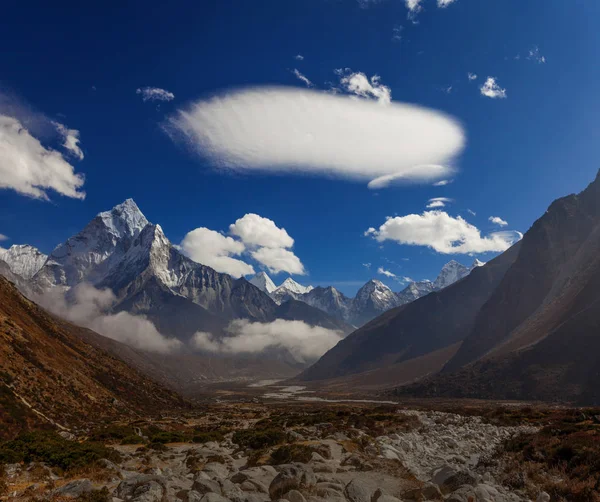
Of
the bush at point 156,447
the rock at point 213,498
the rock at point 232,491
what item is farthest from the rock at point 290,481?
the bush at point 156,447

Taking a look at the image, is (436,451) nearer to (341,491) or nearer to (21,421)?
(341,491)

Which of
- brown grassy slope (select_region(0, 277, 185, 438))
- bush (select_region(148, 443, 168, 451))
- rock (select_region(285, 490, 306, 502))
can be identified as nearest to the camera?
rock (select_region(285, 490, 306, 502))

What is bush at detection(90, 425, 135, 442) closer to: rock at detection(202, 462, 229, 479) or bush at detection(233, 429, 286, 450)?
bush at detection(233, 429, 286, 450)

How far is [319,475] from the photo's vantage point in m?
21.3

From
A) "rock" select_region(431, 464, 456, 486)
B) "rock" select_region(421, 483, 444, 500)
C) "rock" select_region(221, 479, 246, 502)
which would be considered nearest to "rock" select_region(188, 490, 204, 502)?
"rock" select_region(221, 479, 246, 502)

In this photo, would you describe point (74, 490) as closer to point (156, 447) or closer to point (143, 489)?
point (143, 489)

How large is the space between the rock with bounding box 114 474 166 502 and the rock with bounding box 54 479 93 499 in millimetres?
1339

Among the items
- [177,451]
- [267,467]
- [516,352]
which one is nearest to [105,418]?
[177,451]

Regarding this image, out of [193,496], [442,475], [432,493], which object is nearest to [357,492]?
[432,493]

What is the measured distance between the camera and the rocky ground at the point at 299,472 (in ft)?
Answer: 58.1

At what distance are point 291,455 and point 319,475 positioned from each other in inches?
198

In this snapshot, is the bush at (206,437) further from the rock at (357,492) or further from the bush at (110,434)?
the rock at (357,492)

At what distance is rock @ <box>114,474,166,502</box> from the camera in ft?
56.5

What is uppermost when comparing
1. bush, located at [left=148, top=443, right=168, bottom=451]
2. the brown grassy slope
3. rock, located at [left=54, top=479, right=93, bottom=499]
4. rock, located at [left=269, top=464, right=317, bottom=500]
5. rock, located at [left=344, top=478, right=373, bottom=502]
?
rock, located at [left=344, top=478, right=373, bottom=502]
